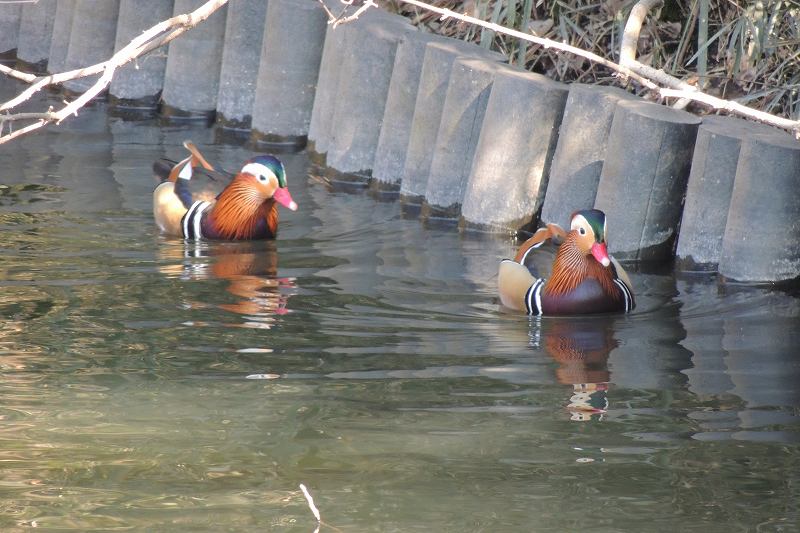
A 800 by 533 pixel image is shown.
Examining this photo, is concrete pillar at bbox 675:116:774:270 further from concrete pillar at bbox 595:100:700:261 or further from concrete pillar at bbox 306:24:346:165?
concrete pillar at bbox 306:24:346:165

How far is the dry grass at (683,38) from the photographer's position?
26.1 feet

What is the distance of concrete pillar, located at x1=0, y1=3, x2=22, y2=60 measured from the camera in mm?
13000

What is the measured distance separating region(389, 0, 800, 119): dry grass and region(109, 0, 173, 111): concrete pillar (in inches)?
91.8

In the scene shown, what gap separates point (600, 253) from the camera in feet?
21.4

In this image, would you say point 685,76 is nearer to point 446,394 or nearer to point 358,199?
point 358,199

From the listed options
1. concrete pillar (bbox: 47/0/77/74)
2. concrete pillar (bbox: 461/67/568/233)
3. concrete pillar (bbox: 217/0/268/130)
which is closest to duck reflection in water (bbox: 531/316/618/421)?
concrete pillar (bbox: 461/67/568/233)

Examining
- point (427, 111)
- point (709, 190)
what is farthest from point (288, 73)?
point (709, 190)

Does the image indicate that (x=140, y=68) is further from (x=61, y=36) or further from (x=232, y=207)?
(x=232, y=207)

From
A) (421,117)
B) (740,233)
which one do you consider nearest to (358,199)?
(421,117)

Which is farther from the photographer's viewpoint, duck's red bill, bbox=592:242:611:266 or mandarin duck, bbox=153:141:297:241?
mandarin duck, bbox=153:141:297:241

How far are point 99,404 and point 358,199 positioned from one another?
4.17 m

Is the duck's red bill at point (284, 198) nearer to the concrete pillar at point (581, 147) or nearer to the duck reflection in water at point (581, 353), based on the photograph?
the concrete pillar at point (581, 147)

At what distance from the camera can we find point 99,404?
477cm

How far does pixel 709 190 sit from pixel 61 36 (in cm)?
691
